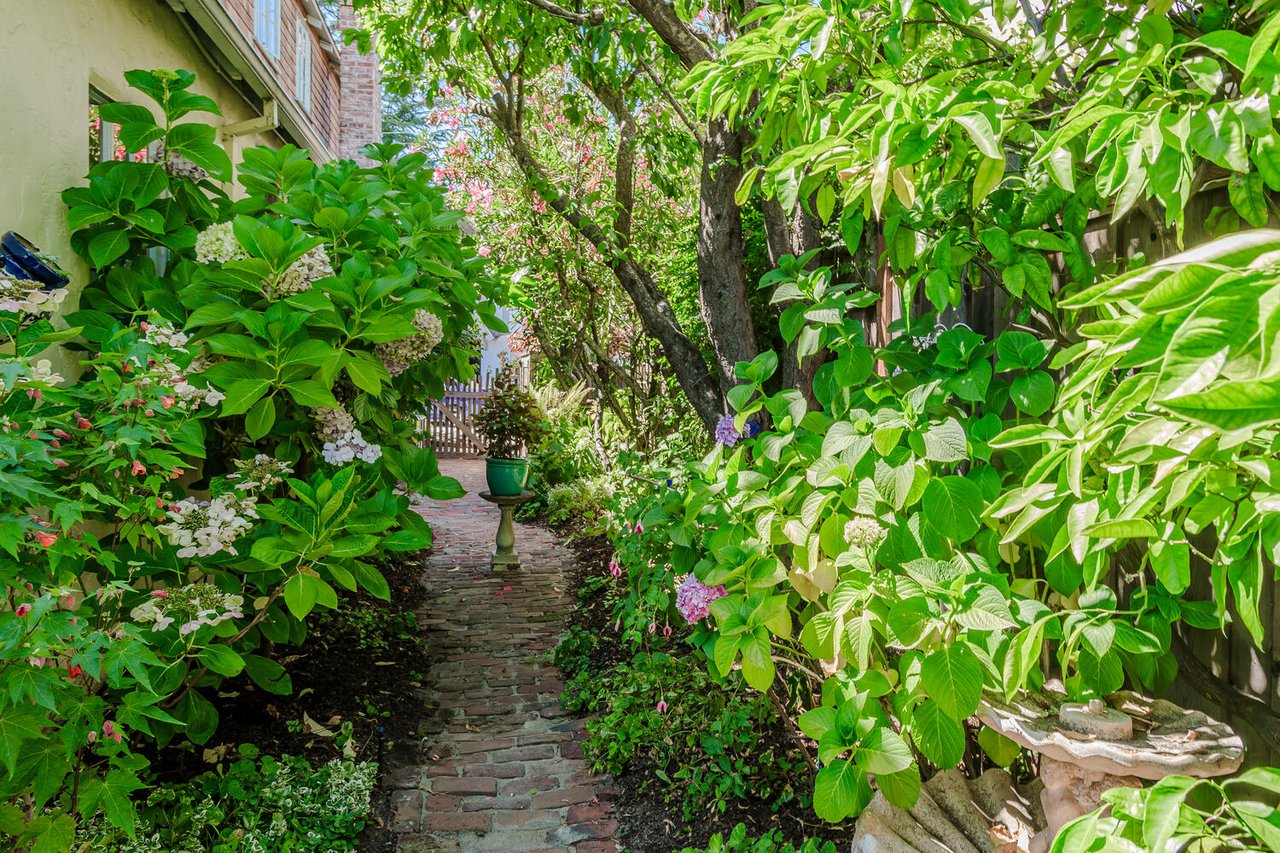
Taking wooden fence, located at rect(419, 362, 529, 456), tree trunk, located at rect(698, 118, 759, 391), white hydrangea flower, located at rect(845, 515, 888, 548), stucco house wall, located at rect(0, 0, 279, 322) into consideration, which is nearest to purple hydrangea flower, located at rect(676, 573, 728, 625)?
white hydrangea flower, located at rect(845, 515, 888, 548)

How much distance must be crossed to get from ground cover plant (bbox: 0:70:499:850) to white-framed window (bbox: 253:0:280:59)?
5510 millimetres

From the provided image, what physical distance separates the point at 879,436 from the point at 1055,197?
748 millimetres

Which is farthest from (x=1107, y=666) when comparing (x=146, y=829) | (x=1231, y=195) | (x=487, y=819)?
(x=146, y=829)

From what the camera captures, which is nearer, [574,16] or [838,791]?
[838,791]

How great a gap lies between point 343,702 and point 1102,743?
10.8 ft

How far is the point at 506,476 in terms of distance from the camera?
6934mm

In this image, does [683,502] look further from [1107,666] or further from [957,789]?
[1107,666]

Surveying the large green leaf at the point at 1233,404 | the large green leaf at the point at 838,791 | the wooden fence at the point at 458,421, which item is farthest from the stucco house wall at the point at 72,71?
the wooden fence at the point at 458,421

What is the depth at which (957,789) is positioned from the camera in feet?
6.83

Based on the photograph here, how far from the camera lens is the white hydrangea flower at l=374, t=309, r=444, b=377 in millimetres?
3279

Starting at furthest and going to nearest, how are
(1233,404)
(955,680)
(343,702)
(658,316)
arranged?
(658,316) → (343,702) → (955,680) → (1233,404)

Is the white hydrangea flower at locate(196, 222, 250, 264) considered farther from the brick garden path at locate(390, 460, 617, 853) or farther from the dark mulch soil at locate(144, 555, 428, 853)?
the brick garden path at locate(390, 460, 617, 853)

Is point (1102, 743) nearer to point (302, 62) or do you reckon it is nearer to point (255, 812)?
point (255, 812)

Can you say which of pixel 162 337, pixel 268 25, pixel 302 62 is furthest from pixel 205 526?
pixel 302 62
